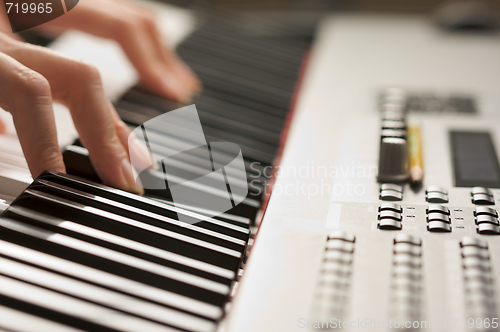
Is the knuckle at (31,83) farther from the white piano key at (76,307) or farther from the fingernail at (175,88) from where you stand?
the fingernail at (175,88)

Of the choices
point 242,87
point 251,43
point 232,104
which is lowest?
point 232,104

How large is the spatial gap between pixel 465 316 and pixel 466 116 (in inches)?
25.7

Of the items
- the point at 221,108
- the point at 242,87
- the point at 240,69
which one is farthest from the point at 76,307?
the point at 240,69

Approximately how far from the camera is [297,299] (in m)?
0.51

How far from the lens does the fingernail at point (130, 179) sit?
72cm

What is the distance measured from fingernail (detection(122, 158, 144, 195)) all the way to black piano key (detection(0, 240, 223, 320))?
0.70ft

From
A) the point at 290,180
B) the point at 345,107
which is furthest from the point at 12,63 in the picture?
the point at 345,107

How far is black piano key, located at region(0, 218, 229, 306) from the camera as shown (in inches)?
21.0

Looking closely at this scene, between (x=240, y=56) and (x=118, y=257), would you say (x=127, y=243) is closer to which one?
(x=118, y=257)

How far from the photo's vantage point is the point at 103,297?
0.50m

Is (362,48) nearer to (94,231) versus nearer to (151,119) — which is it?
(151,119)

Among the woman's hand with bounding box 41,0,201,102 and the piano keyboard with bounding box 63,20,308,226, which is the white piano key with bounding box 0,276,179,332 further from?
the woman's hand with bounding box 41,0,201,102

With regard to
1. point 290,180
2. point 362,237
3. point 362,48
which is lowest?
point 362,237

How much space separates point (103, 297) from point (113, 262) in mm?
58
